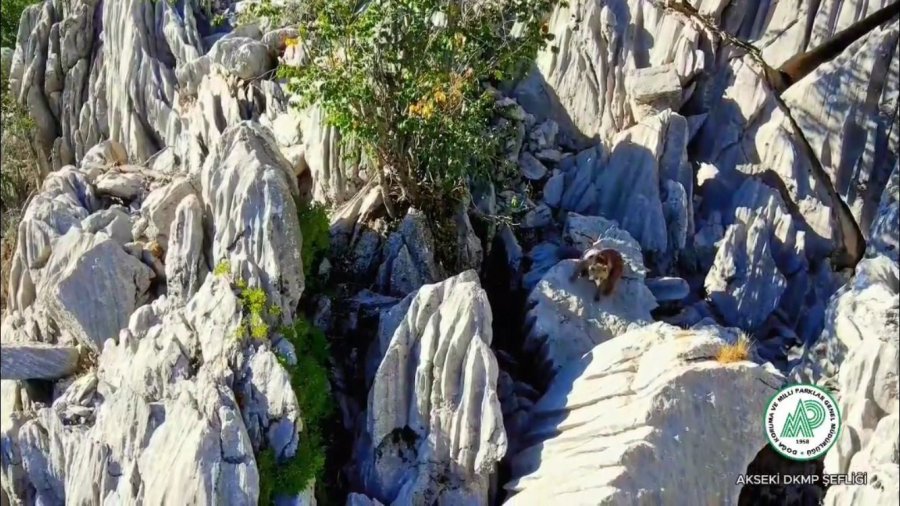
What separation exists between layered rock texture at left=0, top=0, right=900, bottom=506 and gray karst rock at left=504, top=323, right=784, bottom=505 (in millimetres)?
44

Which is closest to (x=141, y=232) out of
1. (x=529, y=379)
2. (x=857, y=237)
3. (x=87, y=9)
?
(x=529, y=379)

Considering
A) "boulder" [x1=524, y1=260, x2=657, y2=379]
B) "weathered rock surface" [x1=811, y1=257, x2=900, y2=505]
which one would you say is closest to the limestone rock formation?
"boulder" [x1=524, y1=260, x2=657, y2=379]

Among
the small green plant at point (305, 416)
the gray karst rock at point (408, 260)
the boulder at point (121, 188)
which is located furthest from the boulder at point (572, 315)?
the boulder at point (121, 188)

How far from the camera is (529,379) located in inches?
587

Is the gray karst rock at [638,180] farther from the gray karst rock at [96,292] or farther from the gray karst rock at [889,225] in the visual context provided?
the gray karst rock at [96,292]

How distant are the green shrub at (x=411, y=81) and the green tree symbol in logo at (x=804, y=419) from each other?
6.51m

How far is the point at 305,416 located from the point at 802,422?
24.3ft

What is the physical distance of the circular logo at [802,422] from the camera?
40.5ft

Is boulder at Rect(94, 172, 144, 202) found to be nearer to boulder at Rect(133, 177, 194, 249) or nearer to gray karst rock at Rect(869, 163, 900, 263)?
boulder at Rect(133, 177, 194, 249)

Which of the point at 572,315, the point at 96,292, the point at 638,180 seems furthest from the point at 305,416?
the point at 638,180

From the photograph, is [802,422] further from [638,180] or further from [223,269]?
[223,269]

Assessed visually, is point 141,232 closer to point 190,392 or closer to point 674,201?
point 190,392

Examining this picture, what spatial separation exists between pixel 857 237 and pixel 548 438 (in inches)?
402

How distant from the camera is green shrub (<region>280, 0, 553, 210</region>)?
47.6 ft
